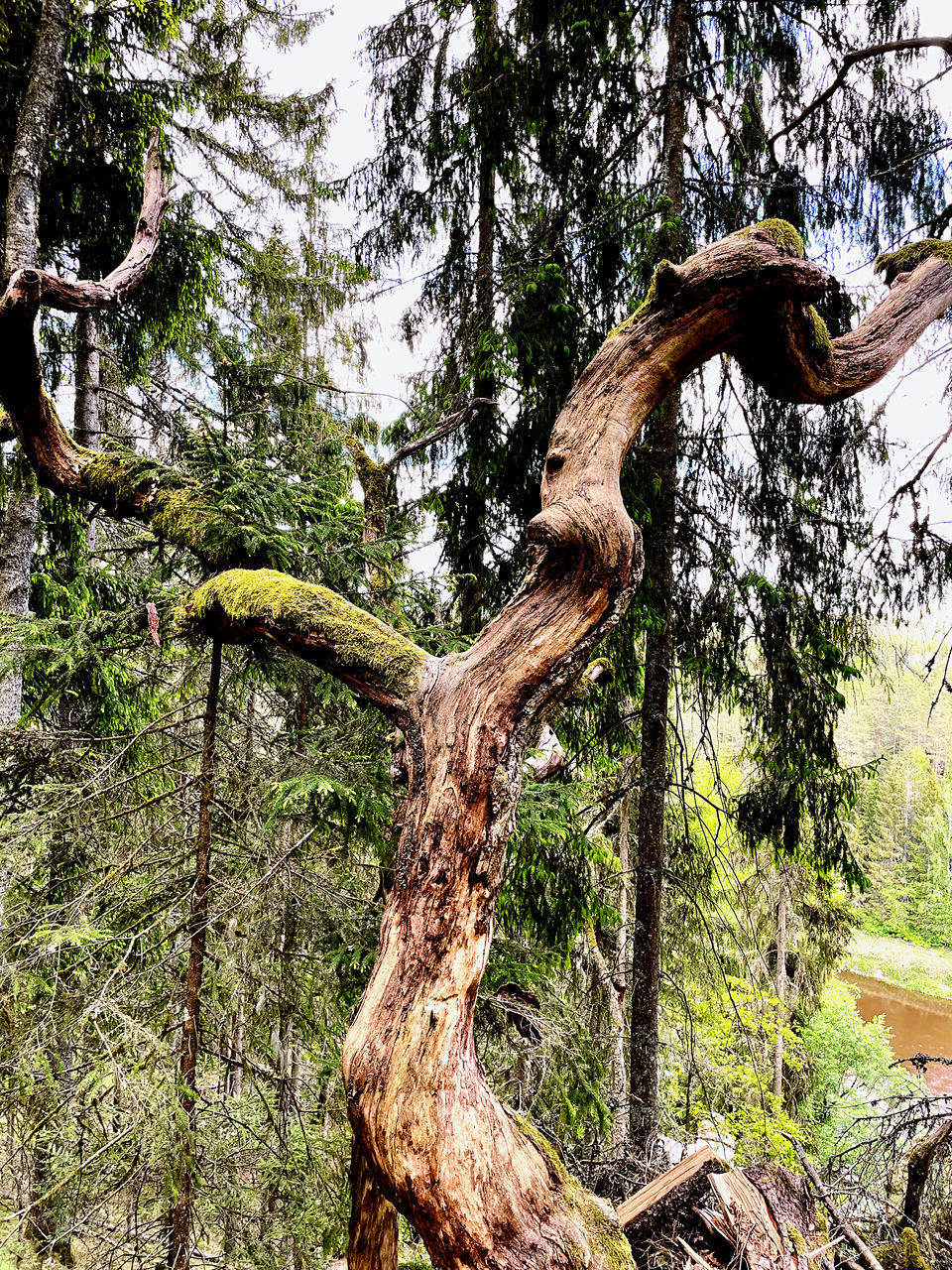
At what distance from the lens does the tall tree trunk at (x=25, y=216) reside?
4.07 m

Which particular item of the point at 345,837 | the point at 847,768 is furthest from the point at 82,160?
the point at 847,768

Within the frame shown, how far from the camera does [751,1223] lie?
7.75 ft

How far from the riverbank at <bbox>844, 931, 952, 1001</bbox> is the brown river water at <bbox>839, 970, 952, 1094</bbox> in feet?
1.39

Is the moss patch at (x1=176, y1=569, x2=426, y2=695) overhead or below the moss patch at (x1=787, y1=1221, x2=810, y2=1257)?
overhead

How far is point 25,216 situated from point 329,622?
13.0 feet

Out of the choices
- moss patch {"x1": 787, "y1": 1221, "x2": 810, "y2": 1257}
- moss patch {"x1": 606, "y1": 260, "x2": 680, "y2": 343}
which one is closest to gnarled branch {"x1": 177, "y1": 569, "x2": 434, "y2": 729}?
moss patch {"x1": 606, "y1": 260, "x2": 680, "y2": 343}

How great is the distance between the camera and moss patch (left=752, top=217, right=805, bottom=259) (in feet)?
7.10

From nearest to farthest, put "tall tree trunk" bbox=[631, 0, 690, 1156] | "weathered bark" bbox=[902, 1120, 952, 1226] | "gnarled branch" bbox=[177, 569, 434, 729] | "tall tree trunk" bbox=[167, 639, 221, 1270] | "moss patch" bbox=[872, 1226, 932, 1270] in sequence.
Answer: "gnarled branch" bbox=[177, 569, 434, 729], "tall tree trunk" bbox=[167, 639, 221, 1270], "moss patch" bbox=[872, 1226, 932, 1270], "weathered bark" bbox=[902, 1120, 952, 1226], "tall tree trunk" bbox=[631, 0, 690, 1156]

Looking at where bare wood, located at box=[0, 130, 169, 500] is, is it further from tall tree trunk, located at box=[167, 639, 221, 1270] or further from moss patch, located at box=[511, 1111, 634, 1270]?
moss patch, located at box=[511, 1111, 634, 1270]

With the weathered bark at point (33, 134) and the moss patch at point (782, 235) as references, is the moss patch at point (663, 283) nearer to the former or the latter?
the moss patch at point (782, 235)

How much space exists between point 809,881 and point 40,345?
41.7 feet

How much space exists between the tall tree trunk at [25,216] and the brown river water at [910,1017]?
2742 cm

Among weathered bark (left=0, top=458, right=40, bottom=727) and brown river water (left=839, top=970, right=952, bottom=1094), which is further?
brown river water (left=839, top=970, right=952, bottom=1094)

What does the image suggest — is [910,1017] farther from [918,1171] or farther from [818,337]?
[818,337]
